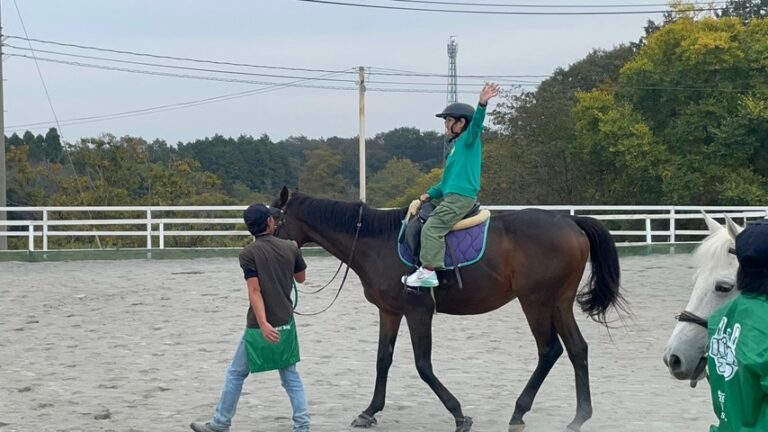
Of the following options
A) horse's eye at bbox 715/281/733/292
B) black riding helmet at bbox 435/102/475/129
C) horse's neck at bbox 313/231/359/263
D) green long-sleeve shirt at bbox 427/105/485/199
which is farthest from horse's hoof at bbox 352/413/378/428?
horse's eye at bbox 715/281/733/292

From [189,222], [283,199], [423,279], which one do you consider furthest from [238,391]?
[189,222]

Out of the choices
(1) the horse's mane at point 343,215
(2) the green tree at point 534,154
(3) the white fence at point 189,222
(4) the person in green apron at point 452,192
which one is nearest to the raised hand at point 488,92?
(4) the person in green apron at point 452,192

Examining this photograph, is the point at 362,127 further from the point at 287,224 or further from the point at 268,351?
the point at 268,351

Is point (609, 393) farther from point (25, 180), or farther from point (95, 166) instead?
point (25, 180)

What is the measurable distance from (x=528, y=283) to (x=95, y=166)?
34.0m

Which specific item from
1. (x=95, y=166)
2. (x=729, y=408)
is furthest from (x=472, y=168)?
(x=95, y=166)

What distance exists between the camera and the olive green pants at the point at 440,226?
6.81 metres

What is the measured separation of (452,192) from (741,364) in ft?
13.4

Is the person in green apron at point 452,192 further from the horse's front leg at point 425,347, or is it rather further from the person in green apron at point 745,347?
the person in green apron at point 745,347

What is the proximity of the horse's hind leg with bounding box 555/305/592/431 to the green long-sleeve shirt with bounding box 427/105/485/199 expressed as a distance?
3.87 feet

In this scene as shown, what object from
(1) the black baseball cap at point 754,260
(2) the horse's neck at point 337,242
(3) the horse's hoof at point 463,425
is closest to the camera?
(1) the black baseball cap at point 754,260

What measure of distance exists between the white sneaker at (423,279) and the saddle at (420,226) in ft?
0.60

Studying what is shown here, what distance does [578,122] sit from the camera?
38.9 meters

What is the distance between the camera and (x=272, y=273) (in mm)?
6090
